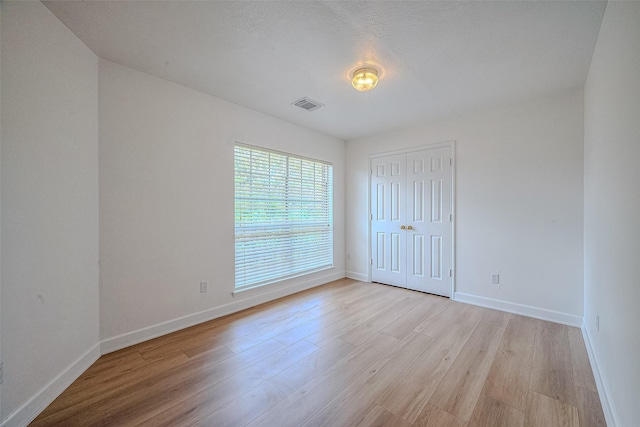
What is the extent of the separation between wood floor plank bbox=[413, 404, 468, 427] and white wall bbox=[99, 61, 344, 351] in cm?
228

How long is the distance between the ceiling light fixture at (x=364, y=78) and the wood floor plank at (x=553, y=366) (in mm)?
2675

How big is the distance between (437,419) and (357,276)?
10.2 feet

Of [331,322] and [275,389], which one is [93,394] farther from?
[331,322]

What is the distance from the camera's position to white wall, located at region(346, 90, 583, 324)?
2729 mm

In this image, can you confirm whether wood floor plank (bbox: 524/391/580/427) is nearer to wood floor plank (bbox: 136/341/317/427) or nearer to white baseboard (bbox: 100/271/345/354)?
wood floor plank (bbox: 136/341/317/427)

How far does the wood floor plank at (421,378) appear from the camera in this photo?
159 centimetres

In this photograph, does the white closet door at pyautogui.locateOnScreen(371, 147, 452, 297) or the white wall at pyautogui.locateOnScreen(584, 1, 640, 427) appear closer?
the white wall at pyautogui.locateOnScreen(584, 1, 640, 427)

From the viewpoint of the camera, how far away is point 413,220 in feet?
12.8

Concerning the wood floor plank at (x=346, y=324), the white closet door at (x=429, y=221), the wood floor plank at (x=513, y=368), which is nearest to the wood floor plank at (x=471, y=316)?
the wood floor plank at (x=513, y=368)

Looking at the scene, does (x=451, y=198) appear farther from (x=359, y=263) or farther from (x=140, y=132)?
(x=140, y=132)

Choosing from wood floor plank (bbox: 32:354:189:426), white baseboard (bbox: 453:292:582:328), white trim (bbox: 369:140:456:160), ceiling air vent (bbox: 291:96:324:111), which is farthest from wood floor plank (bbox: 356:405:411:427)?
white trim (bbox: 369:140:456:160)

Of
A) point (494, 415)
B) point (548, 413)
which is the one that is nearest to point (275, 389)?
point (494, 415)

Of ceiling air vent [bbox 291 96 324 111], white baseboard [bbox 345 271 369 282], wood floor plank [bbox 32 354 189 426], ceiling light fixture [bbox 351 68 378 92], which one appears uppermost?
ceiling air vent [bbox 291 96 324 111]

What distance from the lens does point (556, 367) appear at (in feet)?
6.51
